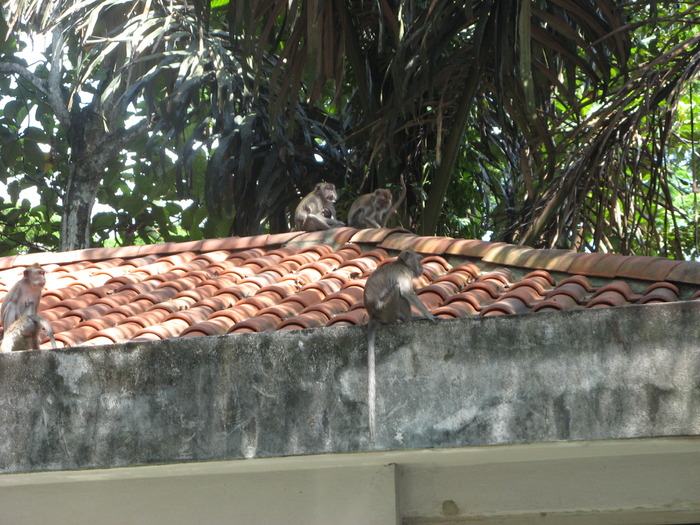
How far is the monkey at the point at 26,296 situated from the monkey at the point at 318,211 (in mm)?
3346

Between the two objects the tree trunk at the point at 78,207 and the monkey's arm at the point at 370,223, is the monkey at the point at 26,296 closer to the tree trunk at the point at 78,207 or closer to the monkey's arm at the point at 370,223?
the monkey's arm at the point at 370,223

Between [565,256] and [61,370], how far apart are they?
282cm

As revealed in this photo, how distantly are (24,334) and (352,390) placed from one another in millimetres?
1814

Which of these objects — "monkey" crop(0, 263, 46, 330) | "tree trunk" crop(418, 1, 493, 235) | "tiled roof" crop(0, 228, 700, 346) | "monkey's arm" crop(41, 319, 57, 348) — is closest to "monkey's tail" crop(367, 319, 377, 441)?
"tiled roof" crop(0, 228, 700, 346)

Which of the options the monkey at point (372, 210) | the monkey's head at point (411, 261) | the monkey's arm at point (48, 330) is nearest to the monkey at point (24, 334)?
the monkey's arm at point (48, 330)

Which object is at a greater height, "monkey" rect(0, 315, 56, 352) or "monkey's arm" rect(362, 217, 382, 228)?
"monkey's arm" rect(362, 217, 382, 228)

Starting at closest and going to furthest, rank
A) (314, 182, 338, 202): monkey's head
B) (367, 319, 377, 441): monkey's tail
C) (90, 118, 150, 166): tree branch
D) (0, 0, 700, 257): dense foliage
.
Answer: (367, 319, 377, 441): monkey's tail < (0, 0, 700, 257): dense foliage < (314, 182, 338, 202): monkey's head < (90, 118, 150, 166): tree branch

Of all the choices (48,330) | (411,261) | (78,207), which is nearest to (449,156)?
(411,261)

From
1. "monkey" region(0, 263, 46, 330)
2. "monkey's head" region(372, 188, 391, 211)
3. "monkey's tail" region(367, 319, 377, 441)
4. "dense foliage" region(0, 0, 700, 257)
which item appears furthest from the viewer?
"monkey's head" region(372, 188, 391, 211)

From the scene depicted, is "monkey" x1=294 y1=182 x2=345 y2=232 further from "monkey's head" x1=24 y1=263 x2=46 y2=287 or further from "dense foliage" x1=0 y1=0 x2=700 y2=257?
"monkey's head" x1=24 y1=263 x2=46 y2=287

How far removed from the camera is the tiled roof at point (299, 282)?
487cm

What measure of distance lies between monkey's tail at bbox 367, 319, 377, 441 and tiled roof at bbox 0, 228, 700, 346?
74 centimetres

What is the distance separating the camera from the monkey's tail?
3902 mm

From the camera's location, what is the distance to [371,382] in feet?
12.9
